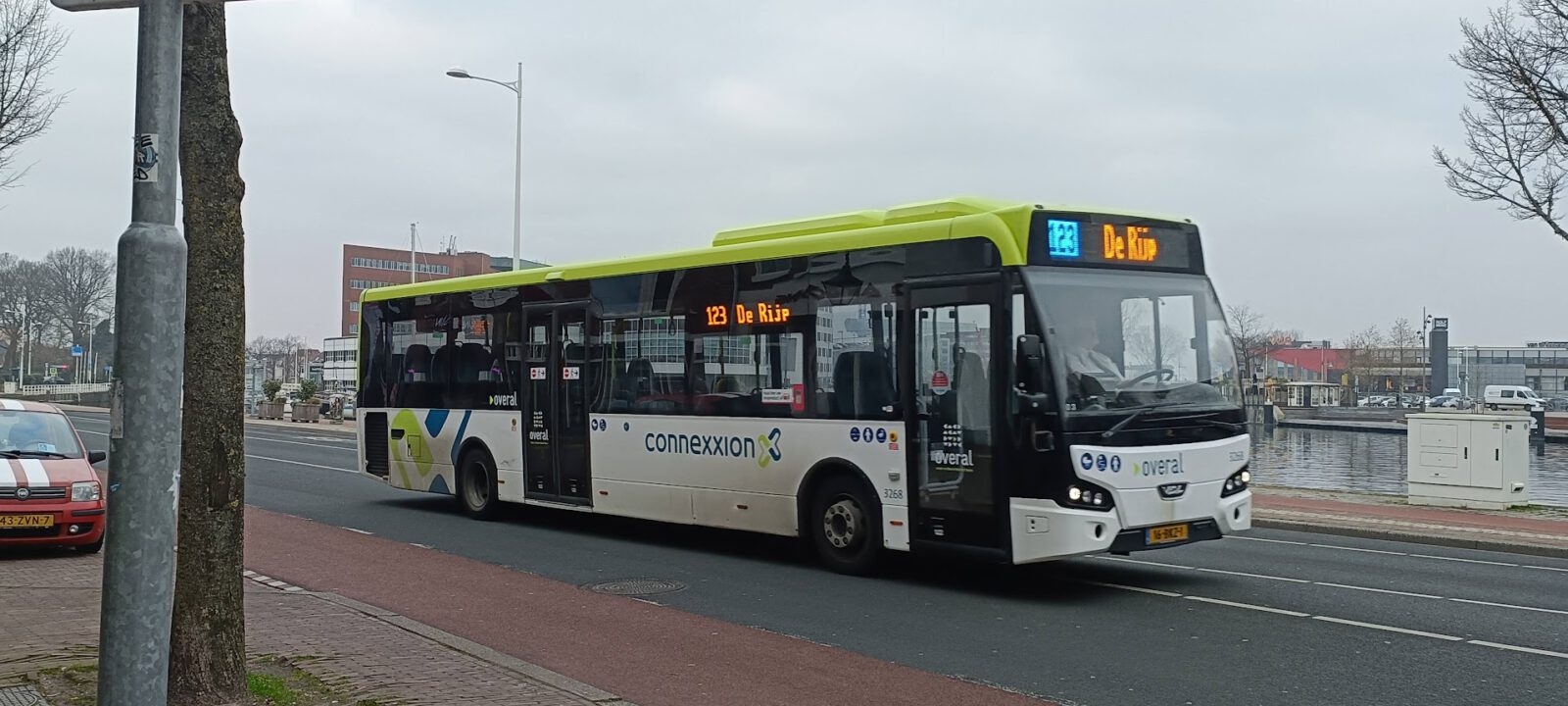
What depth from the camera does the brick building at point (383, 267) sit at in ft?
337

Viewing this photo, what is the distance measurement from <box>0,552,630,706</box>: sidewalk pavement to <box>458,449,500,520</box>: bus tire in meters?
5.63

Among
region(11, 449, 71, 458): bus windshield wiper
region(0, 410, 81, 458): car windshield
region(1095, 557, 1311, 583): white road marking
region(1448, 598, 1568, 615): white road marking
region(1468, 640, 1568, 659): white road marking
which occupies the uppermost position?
region(0, 410, 81, 458): car windshield

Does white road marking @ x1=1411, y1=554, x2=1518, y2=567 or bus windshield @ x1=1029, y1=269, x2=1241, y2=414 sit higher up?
bus windshield @ x1=1029, y1=269, x2=1241, y2=414

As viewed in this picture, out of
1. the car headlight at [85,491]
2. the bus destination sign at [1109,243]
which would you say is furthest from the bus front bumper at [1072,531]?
the car headlight at [85,491]

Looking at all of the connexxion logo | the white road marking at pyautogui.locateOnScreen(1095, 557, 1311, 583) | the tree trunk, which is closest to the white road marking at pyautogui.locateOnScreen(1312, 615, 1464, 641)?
the white road marking at pyautogui.locateOnScreen(1095, 557, 1311, 583)

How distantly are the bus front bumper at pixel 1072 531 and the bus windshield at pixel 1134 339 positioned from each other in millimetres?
795

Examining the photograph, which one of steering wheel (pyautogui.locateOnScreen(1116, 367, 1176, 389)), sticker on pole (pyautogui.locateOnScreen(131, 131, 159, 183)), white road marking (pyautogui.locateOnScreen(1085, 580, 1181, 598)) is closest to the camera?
sticker on pole (pyautogui.locateOnScreen(131, 131, 159, 183))

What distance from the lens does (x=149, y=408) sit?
4.20 m

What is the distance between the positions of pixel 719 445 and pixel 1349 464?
71.4ft

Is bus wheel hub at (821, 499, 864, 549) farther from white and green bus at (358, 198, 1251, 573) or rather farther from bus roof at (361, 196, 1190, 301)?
bus roof at (361, 196, 1190, 301)

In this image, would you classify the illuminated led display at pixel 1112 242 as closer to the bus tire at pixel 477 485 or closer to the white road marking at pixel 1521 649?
the white road marking at pixel 1521 649

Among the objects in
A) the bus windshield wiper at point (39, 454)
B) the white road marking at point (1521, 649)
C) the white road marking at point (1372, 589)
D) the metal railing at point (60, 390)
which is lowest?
the white road marking at point (1521, 649)

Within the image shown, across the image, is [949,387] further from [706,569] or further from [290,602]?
[290,602]

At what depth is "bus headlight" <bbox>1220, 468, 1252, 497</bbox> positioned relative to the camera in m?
10.8
